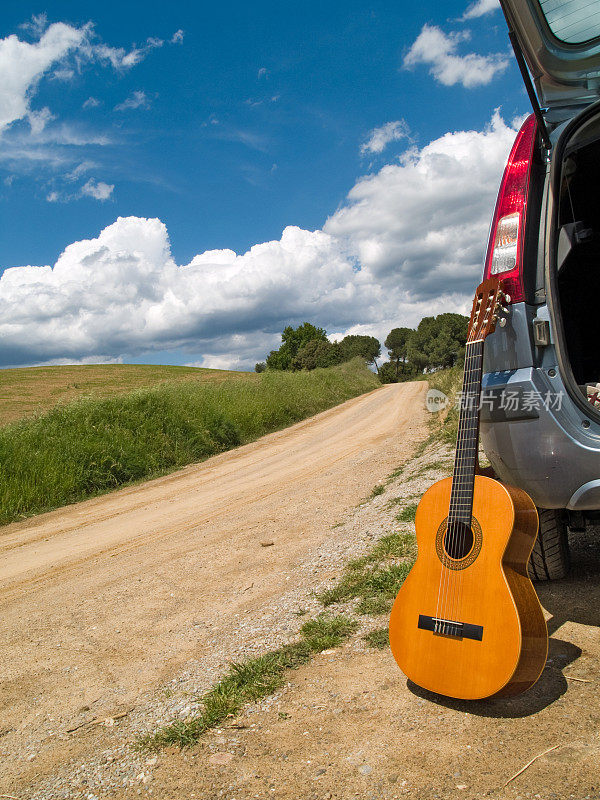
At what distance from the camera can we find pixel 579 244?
3031 millimetres

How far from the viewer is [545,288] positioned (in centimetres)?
265

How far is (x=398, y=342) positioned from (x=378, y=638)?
9697 cm

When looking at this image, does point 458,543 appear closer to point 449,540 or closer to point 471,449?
point 449,540

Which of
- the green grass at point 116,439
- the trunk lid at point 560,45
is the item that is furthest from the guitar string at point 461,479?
the green grass at point 116,439

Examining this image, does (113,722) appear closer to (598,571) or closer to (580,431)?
(580,431)

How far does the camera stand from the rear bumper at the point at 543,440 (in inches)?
95.3

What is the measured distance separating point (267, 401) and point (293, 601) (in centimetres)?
1570

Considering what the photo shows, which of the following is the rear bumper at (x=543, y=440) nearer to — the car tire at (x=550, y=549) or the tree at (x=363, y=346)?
the car tire at (x=550, y=549)

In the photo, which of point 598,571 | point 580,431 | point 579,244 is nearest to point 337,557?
point 598,571

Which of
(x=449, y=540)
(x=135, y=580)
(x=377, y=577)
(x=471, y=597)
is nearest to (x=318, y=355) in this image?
(x=135, y=580)

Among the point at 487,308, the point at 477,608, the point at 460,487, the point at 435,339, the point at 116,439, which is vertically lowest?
the point at 116,439

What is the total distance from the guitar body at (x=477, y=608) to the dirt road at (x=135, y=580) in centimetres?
141

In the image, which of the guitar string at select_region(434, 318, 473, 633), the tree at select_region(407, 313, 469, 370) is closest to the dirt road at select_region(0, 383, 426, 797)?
the guitar string at select_region(434, 318, 473, 633)

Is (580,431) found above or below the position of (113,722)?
above
